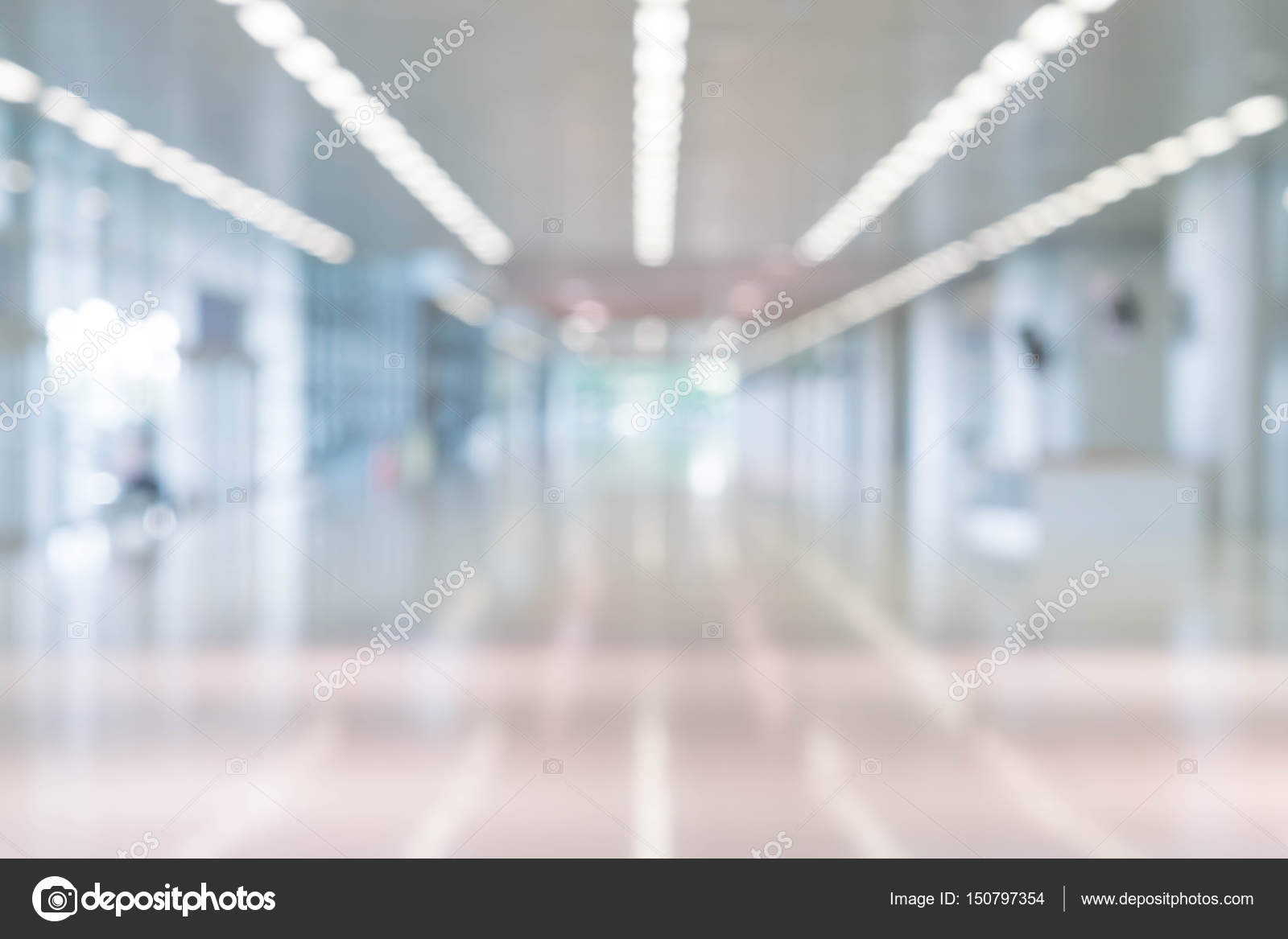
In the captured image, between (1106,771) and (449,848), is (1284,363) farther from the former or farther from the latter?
(449,848)

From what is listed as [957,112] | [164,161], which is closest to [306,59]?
[164,161]

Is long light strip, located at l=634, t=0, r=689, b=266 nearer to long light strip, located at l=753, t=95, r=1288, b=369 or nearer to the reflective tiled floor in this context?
the reflective tiled floor

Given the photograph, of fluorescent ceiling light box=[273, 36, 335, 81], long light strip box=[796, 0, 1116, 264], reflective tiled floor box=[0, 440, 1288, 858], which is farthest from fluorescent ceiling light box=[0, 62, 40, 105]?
long light strip box=[796, 0, 1116, 264]

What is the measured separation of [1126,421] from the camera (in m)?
23.0

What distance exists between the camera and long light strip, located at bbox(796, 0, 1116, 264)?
9.78m

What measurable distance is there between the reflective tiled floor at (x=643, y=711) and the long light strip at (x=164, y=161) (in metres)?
4.84

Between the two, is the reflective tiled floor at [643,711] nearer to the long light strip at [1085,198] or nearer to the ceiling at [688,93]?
the ceiling at [688,93]

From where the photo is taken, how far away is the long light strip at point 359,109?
9.98 meters

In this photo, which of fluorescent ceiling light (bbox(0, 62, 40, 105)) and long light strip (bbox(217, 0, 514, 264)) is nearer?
long light strip (bbox(217, 0, 514, 264))

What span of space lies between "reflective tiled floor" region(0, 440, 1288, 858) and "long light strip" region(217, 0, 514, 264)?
4.87 meters
